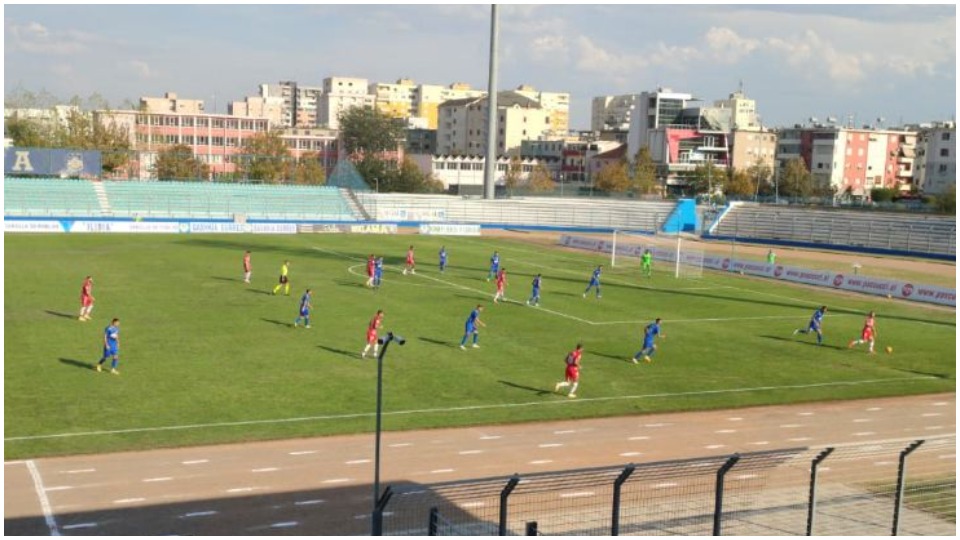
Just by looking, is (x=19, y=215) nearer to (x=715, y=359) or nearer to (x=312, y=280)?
(x=312, y=280)

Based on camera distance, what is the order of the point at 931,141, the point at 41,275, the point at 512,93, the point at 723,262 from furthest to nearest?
the point at 512,93 → the point at 931,141 → the point at 723,262 → the point at 41,275

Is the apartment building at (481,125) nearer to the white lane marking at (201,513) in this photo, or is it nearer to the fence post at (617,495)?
the white lane marking at (201,513)

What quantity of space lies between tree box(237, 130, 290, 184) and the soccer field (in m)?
63.3

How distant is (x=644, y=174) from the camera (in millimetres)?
130625

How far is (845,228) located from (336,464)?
7485 cm

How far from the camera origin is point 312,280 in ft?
161

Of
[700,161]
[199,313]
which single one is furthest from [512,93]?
[199,313]

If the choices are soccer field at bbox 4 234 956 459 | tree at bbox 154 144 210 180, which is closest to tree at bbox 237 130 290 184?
tree at bbox 154 144 210 180

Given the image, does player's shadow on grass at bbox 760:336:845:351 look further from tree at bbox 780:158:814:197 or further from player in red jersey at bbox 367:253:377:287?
tree at bbox 780:158:814:197

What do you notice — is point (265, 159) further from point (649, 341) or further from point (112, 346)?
point (112, 346)

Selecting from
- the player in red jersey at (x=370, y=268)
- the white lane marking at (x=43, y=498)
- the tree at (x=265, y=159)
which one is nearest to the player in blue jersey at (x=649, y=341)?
the player in red jersey at (x=370, y=268)

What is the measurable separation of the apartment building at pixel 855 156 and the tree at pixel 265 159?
7162 centimetres

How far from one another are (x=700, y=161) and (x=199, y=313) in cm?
11392

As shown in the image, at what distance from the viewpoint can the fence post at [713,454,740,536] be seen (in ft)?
44.3
